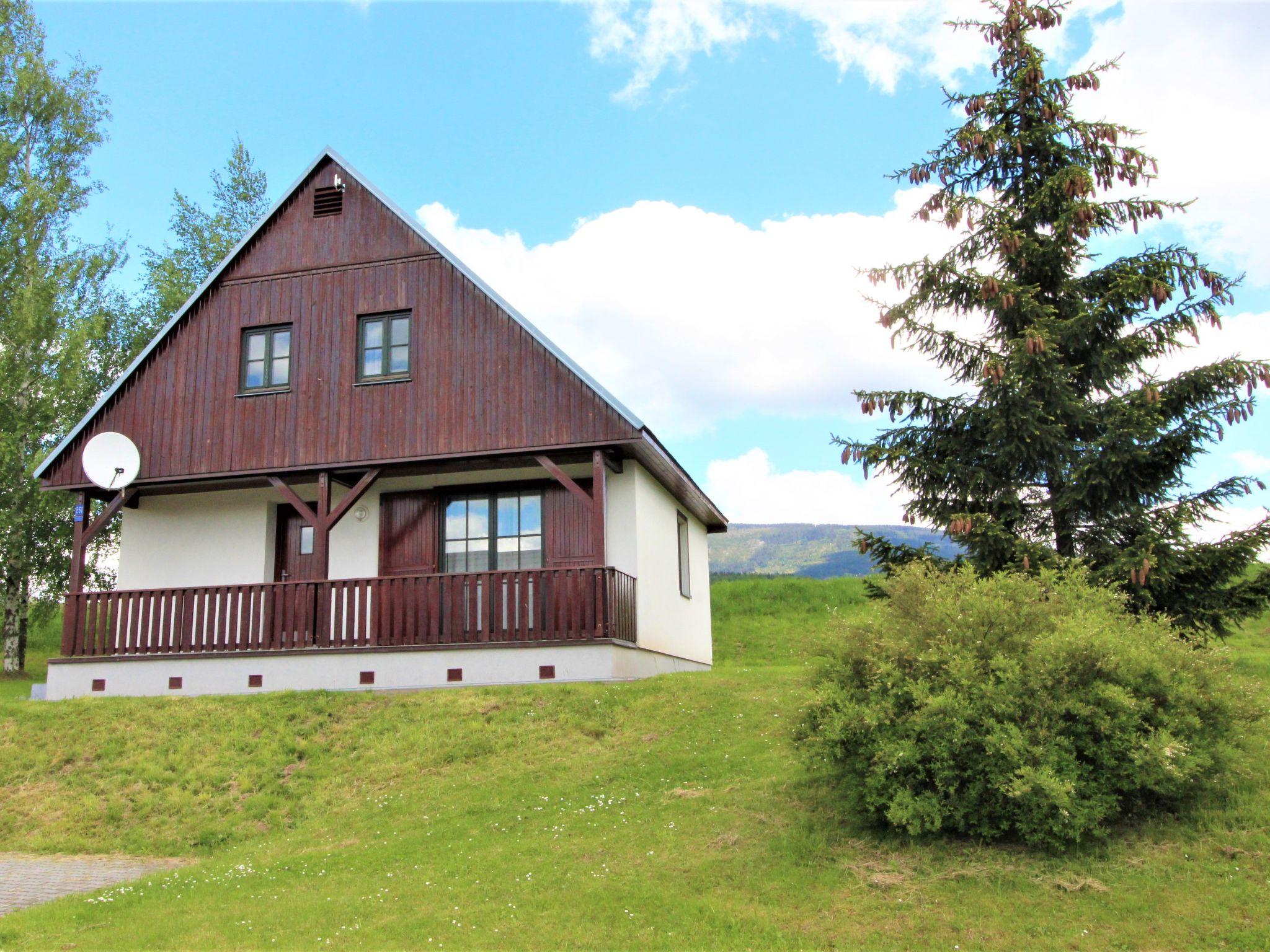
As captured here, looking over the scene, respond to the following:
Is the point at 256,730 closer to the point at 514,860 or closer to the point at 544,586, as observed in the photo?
the point at 544,586

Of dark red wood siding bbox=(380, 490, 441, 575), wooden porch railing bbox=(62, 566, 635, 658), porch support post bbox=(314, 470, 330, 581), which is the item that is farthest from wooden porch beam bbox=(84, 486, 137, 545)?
dark red wood siding bbox=(380, 490, 441, 575)

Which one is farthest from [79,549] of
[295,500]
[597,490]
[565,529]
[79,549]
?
[597,490]

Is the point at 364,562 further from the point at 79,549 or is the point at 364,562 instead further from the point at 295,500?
the point at 79,549

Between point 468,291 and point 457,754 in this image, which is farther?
point 468,291

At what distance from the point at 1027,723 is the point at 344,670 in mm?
10146

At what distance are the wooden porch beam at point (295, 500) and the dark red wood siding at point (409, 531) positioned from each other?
120 centimetres

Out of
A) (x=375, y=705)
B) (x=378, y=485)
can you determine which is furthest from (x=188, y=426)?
(x=375, y=705)

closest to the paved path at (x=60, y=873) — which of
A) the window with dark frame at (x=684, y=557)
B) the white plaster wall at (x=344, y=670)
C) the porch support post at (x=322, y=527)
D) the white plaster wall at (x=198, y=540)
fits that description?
the white plaster wall at (x=344, y=670)

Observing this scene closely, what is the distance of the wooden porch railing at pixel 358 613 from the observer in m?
14.4

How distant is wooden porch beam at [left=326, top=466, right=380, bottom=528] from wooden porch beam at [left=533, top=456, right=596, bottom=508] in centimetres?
255

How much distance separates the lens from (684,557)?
64.8ft

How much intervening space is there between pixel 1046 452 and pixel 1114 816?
18.2ft

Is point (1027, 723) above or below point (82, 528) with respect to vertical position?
below

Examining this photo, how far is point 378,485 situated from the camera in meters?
16.8
